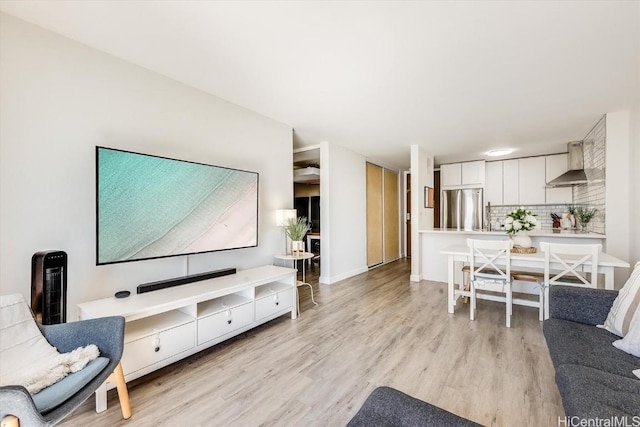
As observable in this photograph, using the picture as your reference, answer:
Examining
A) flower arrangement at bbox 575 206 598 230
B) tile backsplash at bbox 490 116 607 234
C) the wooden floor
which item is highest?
tile backsplash at bbox 490 116 607 234

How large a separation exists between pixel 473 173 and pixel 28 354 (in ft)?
23.0

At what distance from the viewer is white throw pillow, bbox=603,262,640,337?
4.91ft

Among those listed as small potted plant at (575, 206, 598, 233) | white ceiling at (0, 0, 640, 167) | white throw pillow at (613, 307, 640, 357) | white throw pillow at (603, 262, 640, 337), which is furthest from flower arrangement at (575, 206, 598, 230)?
white throw pillow at (613, 307, 640, 357)

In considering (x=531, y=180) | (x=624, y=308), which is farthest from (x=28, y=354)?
(x=531, y=180)

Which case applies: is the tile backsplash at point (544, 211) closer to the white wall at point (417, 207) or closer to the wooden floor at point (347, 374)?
the white wall at point (417, 207)

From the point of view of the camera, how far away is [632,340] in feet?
4.60

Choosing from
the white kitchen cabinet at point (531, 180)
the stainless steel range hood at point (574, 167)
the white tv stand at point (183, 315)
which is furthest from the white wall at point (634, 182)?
the white tv stand at point (183, 315)

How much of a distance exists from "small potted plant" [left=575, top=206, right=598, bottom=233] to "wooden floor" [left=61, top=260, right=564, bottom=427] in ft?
6.86

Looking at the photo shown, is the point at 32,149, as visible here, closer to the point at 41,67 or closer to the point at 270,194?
the point at 41,67

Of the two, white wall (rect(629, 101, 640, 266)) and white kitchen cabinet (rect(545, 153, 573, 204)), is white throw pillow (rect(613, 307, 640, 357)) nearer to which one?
white wall (rect(629, 101, 640, 266))

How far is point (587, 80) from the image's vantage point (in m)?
2.49

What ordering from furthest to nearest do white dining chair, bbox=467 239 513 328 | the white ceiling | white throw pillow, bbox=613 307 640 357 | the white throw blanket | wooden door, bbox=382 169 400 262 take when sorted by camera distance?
wooden door, bbox=382 169 400 262
white dining chair, bbox=467 239 513 328
the white ceiling
white throw pillow, bbox=613 307 640 357
the white throw blanket

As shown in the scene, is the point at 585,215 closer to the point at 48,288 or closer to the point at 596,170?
the point at 596,170

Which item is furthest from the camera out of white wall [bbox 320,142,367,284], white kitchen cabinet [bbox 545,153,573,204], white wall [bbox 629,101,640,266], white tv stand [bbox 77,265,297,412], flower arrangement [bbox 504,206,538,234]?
white kitchen cabinet [bbox 545,153,573,204]
